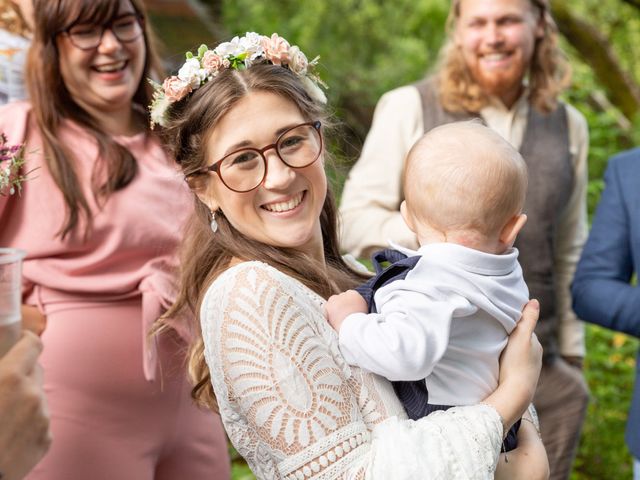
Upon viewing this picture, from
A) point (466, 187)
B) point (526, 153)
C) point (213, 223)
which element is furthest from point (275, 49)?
point (526, 153)

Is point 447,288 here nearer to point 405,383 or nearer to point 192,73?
point 405,383

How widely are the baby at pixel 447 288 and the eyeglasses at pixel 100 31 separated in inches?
49.8

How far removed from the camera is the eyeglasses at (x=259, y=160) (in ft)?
6.15

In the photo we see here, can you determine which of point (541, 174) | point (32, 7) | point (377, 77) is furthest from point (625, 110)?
point (32, 7)

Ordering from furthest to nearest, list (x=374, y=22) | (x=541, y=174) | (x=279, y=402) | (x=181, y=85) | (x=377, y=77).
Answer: (x=374, y=22), (x=377, y=77), (x=541, y=174), (x=181, y=85), (x=279, y=402)

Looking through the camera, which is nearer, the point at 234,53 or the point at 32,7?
the point at 234,53

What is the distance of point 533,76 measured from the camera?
334 centimetres

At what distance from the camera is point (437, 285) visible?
1.67 metres

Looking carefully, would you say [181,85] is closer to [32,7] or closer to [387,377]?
[387,377]

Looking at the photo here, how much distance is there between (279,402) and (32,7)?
163 centimetres

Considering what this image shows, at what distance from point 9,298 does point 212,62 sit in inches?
26.6

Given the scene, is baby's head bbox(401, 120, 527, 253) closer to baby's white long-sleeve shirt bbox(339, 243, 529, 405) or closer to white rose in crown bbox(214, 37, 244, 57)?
baby's white long-sleeve shirt bbox(339, 243, 529, 405)

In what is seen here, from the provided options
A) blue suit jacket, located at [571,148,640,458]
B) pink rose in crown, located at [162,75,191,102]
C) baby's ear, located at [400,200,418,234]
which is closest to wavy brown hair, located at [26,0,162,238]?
pink rose in crown, located at [162,75,191,102]

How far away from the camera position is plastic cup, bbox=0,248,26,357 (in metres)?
1.67
